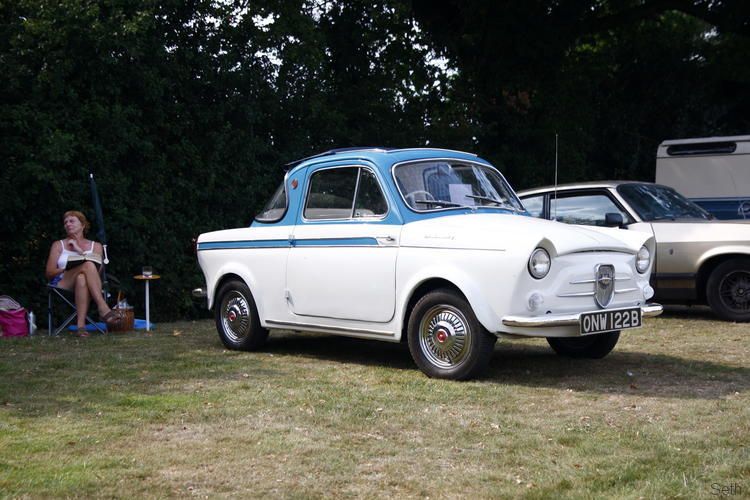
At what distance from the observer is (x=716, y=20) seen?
792 inches

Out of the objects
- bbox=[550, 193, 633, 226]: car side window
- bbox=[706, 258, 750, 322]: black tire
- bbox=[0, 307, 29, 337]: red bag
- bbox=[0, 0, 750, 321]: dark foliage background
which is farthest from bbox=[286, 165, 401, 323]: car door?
bbox=[706, 258, 750, 322]: black tire

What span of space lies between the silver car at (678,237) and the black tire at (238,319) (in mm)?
4283

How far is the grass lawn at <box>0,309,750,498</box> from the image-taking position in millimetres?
4855

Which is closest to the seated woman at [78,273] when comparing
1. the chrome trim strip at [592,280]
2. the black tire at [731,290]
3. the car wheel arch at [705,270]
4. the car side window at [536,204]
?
the car side window at [536,204]

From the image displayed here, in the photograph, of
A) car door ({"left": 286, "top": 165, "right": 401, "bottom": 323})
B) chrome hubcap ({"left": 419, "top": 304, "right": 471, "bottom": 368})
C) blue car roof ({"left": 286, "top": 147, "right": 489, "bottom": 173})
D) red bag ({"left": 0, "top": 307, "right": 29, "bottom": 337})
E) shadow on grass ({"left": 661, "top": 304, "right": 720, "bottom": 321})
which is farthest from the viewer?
shadow on grass ({"left": 661, "top": 304, "right": 720, "bottom": 321})

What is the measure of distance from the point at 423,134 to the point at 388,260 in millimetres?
8836

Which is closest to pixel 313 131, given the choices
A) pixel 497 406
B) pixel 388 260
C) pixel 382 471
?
pixel 388 260

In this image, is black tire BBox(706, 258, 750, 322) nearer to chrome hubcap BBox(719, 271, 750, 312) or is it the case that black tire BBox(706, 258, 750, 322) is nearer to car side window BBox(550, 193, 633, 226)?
chrome hubcap BBox(719, 271, 750, 312)

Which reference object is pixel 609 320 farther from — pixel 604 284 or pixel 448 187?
pixel 448 187

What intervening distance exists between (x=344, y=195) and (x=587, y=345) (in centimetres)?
264

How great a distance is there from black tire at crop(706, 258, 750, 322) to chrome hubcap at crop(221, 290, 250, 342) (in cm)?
588

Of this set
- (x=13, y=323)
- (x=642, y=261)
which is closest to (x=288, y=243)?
(x=642, y=261)

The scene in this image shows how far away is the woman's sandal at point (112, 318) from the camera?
1124 centimetres

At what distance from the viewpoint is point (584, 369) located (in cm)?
835
